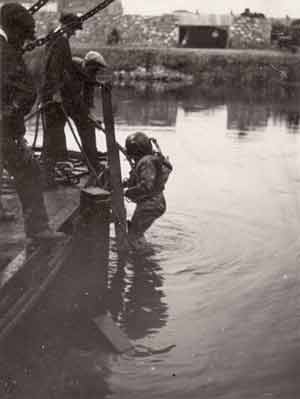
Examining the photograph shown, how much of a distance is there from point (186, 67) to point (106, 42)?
7350mm

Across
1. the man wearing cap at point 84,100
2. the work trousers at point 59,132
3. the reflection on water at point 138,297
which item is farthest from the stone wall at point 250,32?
the reflection on water at point 138,297

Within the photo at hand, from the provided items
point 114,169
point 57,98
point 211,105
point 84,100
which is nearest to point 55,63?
point 57,98

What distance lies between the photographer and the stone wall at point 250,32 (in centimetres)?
4331

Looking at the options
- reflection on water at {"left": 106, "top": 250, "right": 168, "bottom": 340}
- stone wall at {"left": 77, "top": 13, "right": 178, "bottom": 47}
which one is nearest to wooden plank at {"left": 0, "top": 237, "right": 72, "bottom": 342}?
reflection on water at {"left": 106, "top": 250, "right": 168, "bottom": 340}

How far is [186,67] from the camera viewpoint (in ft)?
124

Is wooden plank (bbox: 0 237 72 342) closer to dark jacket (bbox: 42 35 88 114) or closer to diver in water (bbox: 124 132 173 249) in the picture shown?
diver in water (bbox: 124 132 173 249)

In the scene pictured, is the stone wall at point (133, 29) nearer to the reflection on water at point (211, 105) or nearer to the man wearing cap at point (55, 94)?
the reflection on water at point (211, 105)

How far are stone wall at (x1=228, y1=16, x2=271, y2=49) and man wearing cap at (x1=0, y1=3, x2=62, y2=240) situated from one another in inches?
1544

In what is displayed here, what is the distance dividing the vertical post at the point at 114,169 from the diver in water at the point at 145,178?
0.38 metres

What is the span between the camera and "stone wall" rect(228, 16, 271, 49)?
43.3 metres

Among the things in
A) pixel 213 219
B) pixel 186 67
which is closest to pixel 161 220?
pixel 213 219

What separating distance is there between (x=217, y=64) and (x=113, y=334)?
33089 mm

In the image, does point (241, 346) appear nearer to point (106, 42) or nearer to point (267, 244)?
point (267, 244)

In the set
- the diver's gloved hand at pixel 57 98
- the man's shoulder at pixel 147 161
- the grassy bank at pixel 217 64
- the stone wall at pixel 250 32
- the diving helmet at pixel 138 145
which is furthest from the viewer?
the stone wall at pixel 250 32
